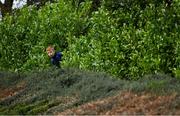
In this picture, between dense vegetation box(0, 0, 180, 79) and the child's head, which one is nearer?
dense vegetation box(0, 0, 180, 79)

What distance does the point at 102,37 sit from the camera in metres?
19.5

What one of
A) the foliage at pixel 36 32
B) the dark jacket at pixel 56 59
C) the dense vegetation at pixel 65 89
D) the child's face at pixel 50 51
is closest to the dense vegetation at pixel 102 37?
the foliage at pixel 36 32

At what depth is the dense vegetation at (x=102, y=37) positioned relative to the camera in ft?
56.1

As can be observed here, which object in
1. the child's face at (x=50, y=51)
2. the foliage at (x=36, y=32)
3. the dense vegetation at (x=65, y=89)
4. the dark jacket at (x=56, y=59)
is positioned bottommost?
the dense vegetation at (x=65, y=89)

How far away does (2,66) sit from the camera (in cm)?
2570

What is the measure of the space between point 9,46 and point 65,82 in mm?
10287

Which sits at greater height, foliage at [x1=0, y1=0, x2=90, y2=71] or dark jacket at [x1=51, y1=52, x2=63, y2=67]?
foliage at [x1=0, y1=0, x2=90, y2=71]

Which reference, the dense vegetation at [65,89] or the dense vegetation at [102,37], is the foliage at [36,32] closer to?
the dense vegetation at [102,37]

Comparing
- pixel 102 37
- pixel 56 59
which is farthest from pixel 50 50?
pixel 102 37

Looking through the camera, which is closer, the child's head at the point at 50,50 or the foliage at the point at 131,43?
the foliage at the point at 131,43

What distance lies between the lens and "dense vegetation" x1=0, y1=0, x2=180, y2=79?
1711 cm

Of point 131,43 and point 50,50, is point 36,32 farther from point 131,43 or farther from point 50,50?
point 131,43

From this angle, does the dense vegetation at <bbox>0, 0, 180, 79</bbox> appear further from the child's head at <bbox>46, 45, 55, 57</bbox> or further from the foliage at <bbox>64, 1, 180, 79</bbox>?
the child's head at <bbox>46, 45, 55, 57</bbox>

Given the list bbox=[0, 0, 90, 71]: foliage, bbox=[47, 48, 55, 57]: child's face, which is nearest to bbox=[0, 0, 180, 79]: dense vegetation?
bbox=[0, 0, 90, 71]: foliage
